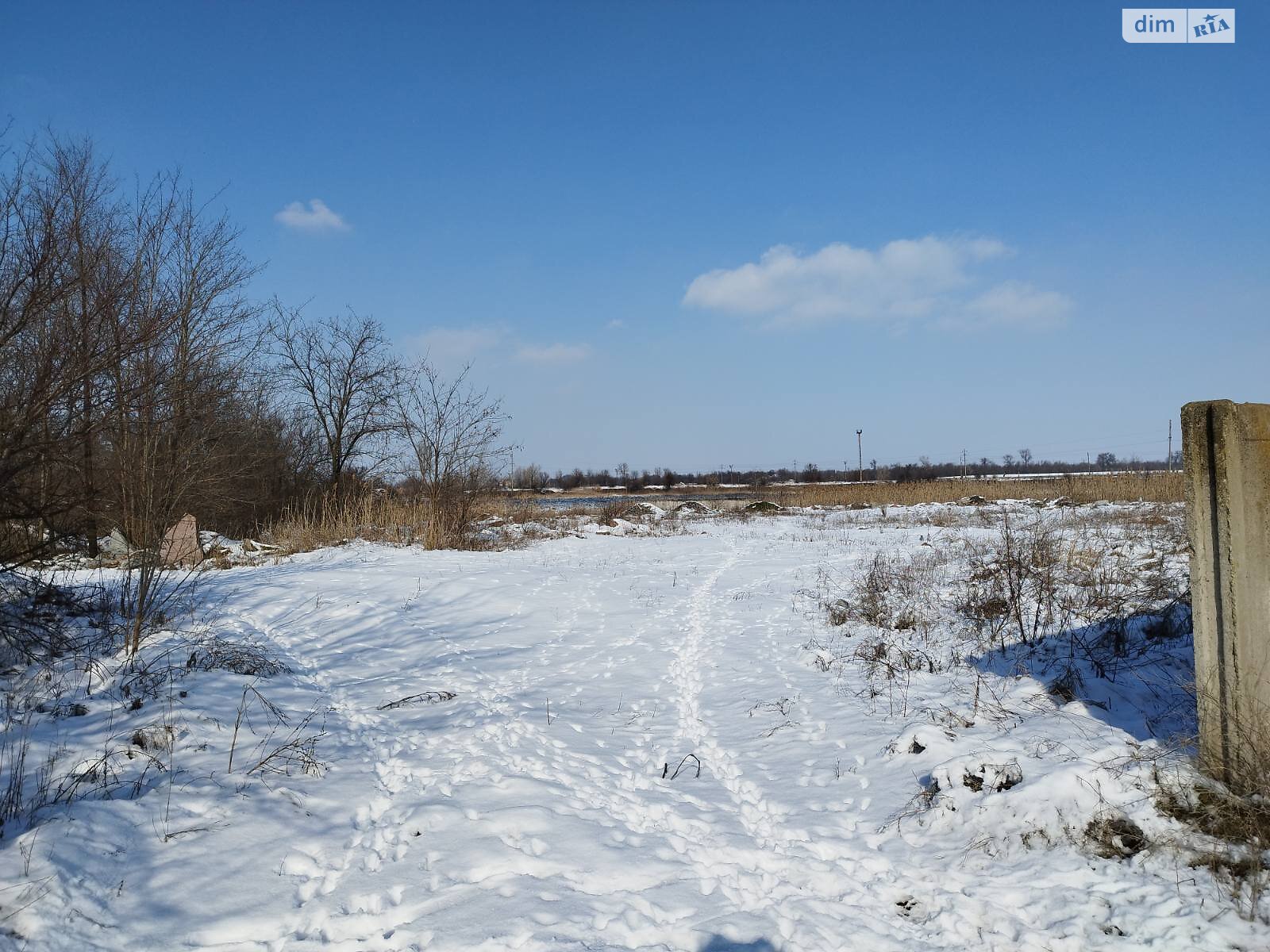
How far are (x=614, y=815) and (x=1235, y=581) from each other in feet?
12.4

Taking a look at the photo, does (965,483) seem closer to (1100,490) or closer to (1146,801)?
(1100,490)

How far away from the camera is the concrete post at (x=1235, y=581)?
384 centimetres

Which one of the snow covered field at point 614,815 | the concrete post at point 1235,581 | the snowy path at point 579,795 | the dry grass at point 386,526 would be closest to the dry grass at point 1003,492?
the snowy path at point 579,795

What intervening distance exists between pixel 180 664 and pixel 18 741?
199 cm

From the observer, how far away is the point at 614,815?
14.7ft

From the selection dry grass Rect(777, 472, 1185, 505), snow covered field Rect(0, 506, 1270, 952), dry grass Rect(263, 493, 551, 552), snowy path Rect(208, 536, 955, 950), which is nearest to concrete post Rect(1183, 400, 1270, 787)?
snow covered field Rect(0, 506, 1270, 952)

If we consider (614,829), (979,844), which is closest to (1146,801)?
(979,844)

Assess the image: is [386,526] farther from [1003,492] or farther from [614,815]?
[1003,492]

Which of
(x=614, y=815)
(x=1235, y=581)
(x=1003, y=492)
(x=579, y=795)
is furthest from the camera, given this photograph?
(x=1003, y=492)

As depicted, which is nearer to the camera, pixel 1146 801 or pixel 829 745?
pixel 1146 801

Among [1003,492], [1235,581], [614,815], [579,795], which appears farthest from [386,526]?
[1003,492]

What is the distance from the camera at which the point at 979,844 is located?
3930 millimetres

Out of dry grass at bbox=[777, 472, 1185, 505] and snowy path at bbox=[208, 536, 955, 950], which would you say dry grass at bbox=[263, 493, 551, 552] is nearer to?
snowy path at bbox=[208, 536, 955, 950]

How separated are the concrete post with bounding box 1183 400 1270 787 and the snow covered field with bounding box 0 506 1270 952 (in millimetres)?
523
